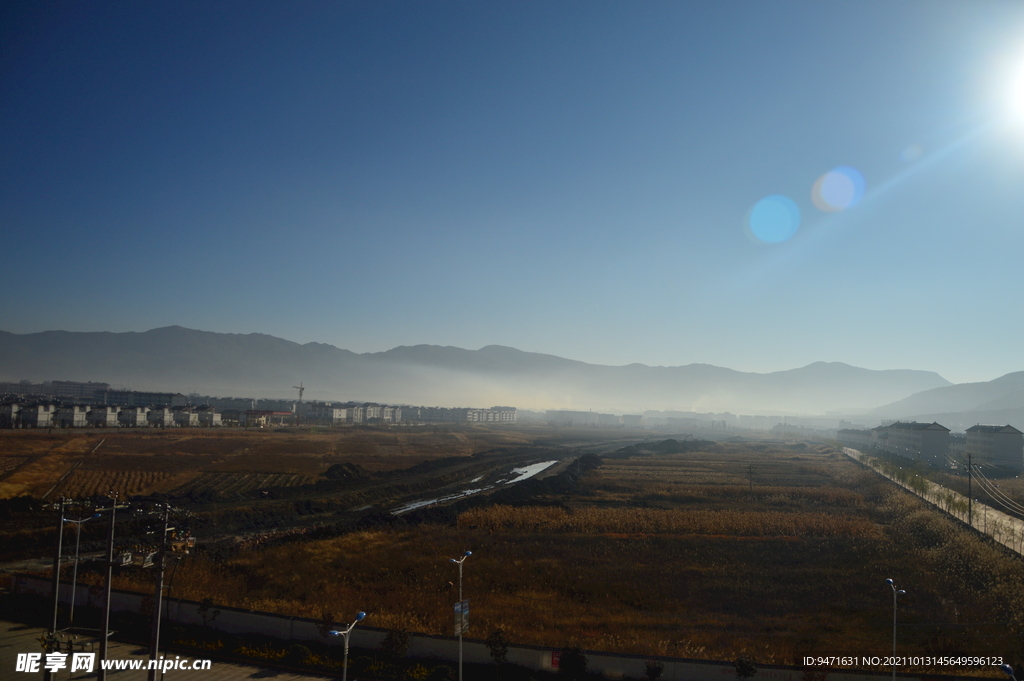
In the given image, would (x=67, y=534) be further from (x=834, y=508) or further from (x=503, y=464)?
(x=503, y=464)

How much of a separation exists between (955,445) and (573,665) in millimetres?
97560

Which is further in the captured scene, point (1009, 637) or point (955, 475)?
point (955, 475)

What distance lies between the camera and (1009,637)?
17.3m

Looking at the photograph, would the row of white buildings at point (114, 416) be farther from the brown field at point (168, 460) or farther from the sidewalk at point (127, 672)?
the sidewalk at point (127, 672)

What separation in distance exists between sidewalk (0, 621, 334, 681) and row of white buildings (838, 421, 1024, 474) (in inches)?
3054

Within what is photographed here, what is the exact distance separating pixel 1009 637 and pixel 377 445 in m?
78.0

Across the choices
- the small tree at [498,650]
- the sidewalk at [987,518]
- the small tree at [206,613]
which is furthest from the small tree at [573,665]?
the sidewalk at [987,518]

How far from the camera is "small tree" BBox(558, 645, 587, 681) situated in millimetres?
14500

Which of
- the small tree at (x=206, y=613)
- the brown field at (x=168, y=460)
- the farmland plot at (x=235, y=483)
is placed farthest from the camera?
the farmland plot at (x=235, y=483)

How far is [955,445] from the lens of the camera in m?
84.6

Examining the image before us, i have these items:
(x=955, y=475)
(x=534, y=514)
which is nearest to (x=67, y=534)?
(x=534, y=514)

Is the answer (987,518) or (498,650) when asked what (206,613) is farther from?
(987,518)

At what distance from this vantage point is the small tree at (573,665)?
14.5 meters

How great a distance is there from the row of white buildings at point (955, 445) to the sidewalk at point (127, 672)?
3054 inches
